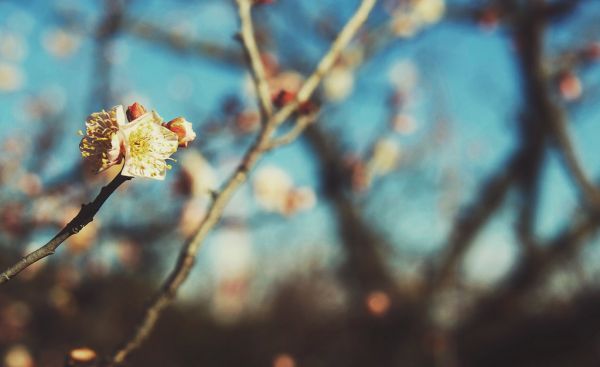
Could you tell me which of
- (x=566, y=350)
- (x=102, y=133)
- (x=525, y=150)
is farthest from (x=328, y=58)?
(x=566, y=350)

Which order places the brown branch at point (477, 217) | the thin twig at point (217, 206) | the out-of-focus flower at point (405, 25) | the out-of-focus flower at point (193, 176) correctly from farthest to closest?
the brown branch at point (477, 217) < the out-of-focus flower at point (405, 25) < the out-of-focus flower at point (193, 176) < the thin twig at point (217, 206)

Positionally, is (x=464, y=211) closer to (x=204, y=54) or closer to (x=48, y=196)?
(x=204, y=54)

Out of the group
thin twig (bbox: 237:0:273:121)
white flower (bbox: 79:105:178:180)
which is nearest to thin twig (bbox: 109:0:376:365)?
thin twig (bbox: 237:0:273:121)

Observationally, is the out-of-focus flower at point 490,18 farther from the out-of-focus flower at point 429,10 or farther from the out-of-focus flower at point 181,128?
the out-of-focus flower at point 181,128

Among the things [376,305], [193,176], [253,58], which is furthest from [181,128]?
[193,176]

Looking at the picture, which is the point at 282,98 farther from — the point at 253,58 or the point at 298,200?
the point at 298,200

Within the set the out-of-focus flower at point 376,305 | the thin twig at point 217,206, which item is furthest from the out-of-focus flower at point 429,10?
the thin twig at point 217,206

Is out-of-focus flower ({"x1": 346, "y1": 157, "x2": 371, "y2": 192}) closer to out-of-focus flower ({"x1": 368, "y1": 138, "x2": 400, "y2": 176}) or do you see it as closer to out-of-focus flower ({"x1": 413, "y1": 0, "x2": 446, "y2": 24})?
out-of-focus flower ({"x1": 368, "y1": 138, "x2": 400, "y2": 176})
